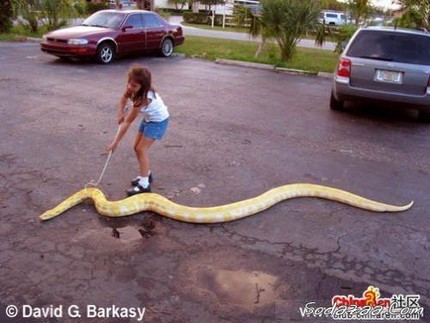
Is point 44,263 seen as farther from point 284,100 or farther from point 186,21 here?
point 186,21

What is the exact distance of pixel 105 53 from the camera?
1438cm

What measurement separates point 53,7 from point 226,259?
19861 millimetres

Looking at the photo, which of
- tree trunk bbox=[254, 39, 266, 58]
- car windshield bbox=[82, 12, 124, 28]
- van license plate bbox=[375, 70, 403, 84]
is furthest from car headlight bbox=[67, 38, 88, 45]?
van license plate bbox=[375, 70, 403, 84]

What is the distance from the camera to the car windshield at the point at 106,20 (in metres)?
15.0

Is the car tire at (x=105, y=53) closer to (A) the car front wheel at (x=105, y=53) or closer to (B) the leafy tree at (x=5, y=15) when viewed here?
(A) the car front wheel at (x=105, y=53)

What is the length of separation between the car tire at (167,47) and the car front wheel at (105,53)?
2744 mm

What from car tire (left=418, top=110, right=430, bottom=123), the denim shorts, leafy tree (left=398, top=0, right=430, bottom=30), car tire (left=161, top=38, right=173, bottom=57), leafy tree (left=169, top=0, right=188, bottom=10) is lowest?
car tire (left=418, top=110, right=430, bottom=123)

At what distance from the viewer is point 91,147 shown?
251 inches

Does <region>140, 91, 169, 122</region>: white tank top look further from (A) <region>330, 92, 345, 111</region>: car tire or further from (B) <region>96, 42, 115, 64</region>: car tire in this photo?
(B) <region>96, 42, 115, 64</region>: car tire

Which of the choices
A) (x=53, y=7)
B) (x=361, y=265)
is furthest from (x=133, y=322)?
(x=53, y=7)

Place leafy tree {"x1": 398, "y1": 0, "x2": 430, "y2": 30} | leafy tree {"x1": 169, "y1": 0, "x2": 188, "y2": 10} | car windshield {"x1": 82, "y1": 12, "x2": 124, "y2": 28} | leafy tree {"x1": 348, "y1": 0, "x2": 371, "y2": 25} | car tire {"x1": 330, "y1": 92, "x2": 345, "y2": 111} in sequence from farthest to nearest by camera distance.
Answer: leafy tree {"x1": 169, "y1": 0, "x2": 188, "y2": 10}
leafy tree {"x1": 348, "y1": 0, "x2": 371, "y2": 25}
leafy tree {"x1": 398, "y1": 0, "x2": 430, "y2": 30}
car windshield {"x1": 82, "y1": 12, "x2": 124, "y2": 28}
car tire {"x1": 330, "y1": 92, "x2": 345, "y2": 111}

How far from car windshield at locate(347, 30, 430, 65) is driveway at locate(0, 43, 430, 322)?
1.30m

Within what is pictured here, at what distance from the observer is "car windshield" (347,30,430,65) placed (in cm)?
831

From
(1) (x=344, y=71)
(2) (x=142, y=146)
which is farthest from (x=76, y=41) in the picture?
(2) (x=142, y=146)
